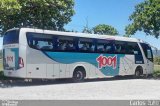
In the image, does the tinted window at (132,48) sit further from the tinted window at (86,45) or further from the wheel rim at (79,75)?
the wheel rim at (79,75)

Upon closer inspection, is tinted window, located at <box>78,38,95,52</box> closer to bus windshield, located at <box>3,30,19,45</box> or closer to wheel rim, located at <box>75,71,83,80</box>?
wheel rim, located at <box>75,71,83,80</box>

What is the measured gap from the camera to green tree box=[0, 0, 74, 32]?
952 inches

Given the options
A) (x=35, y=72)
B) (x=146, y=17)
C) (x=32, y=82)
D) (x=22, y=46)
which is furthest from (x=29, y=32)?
(x=146, y=17)

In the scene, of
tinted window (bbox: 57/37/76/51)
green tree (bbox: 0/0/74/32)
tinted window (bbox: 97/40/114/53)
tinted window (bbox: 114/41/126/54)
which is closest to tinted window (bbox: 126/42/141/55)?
tinted window (bbox: 114/41/126/54)

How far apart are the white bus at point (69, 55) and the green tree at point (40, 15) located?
2.76m

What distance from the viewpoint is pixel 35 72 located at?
20.9 metres

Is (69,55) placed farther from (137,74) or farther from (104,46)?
(137,74)

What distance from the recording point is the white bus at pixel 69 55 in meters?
20.5

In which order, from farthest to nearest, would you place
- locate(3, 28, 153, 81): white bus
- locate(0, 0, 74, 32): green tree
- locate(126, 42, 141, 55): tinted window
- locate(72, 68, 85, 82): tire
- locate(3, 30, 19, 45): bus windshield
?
locate(126, 42, 141, 55): tinted window, locate(0, 0, 74, 32): green tree, locate(72, 68, 85, 82): tire, locate(3, 30, 19, 45): bus windshield, locate(3, 28, 153, 81): white bus

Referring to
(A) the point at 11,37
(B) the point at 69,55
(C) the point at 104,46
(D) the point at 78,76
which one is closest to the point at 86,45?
(B) the point at 69,55

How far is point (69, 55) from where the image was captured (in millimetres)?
22969

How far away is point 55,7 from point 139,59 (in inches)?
308

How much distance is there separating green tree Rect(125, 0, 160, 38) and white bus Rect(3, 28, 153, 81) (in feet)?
3.46

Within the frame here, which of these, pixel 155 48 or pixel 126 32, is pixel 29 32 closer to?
pixel 126 32
